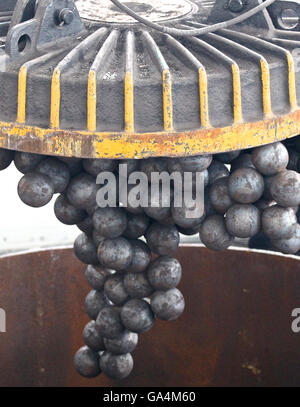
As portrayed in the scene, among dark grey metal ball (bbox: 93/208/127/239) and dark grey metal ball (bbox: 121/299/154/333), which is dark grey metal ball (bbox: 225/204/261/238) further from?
dark grey metal ball (bbox: 121/299/154/333)

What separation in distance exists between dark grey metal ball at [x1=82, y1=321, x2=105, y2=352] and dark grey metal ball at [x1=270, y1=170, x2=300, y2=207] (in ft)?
2.70

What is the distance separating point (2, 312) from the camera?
3.66 m

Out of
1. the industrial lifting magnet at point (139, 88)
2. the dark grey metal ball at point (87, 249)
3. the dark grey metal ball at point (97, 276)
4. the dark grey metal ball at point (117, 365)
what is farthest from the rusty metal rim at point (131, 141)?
the dark grey metal ball at point (117, 365)

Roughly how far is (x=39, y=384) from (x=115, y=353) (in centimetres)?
144

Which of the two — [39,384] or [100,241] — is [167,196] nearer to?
[100,241]

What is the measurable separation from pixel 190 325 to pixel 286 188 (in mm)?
2014

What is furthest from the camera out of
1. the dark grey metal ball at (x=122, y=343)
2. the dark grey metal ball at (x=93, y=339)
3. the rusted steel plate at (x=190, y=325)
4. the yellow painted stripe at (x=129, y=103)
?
the rusted steel plate at (x=190, y=325)

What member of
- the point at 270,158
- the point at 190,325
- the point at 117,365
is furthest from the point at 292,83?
the point at 190,325

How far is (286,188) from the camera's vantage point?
1.95m

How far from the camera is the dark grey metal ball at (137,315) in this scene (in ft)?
7.34

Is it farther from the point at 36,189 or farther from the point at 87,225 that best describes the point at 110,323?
the point at 36,189

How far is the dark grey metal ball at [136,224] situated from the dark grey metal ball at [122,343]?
1.29 feet

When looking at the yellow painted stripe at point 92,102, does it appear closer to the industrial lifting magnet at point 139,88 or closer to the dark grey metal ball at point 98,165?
the industrial lifting magnet at point 139,88

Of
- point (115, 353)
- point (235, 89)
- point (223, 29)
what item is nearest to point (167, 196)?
point (235, 89)
